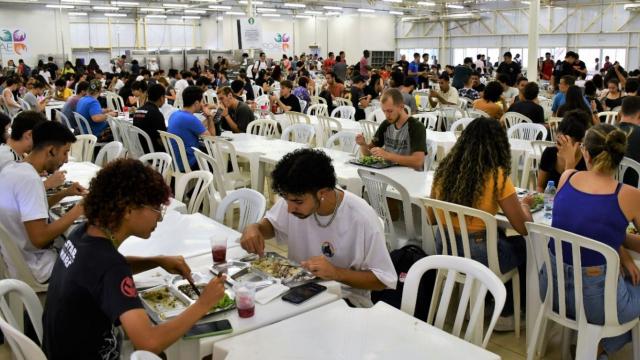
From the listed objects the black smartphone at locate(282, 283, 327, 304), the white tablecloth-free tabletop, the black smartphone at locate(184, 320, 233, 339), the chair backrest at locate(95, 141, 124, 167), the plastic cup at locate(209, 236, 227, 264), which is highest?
the chair backrest at locate(95, 141, 124, 167)

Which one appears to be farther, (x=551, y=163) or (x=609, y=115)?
(x=609, y=115)

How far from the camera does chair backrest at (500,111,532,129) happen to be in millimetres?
6555

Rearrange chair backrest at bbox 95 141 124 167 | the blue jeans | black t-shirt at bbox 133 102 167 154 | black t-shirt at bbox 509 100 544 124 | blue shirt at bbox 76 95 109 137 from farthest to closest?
blue shirt at bbox 76 95 109 137, black t-shirt at bbox 509 100 544 124, black t-shirt at bbox 133 102 167 154, chair backrest at bbox 95 141 124 167, the blue jeans

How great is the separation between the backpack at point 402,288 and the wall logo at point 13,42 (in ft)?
68.8

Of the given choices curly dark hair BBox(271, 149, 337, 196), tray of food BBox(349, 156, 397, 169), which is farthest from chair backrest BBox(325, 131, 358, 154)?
curly dark hair BBox(271, 149, 337, 196)

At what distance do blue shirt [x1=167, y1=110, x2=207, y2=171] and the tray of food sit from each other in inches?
65.3

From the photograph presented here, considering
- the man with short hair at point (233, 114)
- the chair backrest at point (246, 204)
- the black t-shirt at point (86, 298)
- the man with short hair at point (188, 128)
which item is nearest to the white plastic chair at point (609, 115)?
the man with short hair at point (233, 114)

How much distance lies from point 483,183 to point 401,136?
61.0 inches

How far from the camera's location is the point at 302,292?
7.27 ft

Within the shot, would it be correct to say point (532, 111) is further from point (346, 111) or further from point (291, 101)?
point (291, 101)

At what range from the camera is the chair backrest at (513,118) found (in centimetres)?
655

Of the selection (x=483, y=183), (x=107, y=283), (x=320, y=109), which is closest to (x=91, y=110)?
(x=320, y=109)

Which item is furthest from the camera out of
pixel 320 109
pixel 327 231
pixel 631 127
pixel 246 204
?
pixel 320 109

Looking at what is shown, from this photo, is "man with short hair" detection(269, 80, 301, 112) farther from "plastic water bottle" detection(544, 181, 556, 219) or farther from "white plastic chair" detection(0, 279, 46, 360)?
"white plastic chair" detection(0, 279, 46, 360)
